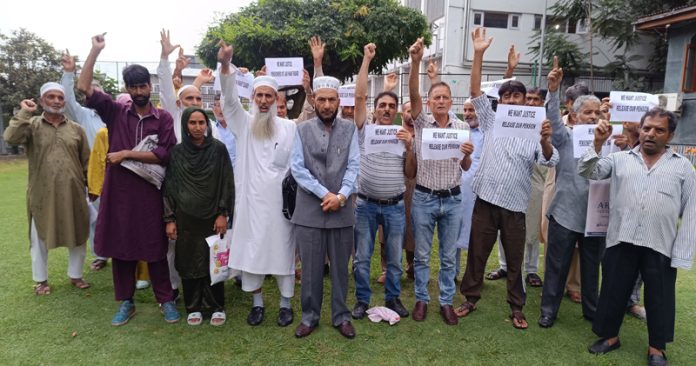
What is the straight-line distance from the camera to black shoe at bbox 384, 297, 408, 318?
4.18 m

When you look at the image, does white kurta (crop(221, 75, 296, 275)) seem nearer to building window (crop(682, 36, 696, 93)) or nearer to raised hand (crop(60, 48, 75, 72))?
raised hand (crop(60, 48, 75, 72))

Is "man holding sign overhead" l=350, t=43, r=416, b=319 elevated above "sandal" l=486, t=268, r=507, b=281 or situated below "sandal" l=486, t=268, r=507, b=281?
above

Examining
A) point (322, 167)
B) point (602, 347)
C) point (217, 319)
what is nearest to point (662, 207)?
point (602, 347)

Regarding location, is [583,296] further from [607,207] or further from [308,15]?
[308,15]

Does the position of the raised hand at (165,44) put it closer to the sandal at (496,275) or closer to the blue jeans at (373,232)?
the blue jeans at (373,232)

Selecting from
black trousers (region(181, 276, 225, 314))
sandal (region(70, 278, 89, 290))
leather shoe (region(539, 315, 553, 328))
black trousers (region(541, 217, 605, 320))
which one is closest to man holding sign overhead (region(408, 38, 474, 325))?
leather shoe (region(539, 315, 553, 328))

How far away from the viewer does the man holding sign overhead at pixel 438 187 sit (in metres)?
3.80

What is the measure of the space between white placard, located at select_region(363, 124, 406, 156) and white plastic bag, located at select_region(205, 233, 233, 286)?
1542 millimetres

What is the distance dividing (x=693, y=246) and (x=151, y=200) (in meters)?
4.27

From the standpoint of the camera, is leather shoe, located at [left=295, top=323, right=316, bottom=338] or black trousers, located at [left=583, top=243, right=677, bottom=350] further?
leather shoe, located at [left=295, top=323, right=316, bottom=338]

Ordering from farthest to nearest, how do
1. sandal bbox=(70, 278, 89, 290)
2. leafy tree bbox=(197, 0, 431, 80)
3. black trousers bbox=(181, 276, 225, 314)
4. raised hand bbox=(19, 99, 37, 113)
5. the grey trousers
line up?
leafy tree bbox=(197, 0, 431, 80)
sandal bbox=(70, 278, 89, 290)
raised hand bbox=(19, 99, 37, 113)
black trousers bbox=(181, 276, 225, 314)
the grey trousers

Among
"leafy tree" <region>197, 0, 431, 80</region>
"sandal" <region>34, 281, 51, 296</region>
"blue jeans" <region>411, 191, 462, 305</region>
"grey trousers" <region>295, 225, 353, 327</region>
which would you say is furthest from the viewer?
"leafy tree" <region>197, 0, 431, 80</region>

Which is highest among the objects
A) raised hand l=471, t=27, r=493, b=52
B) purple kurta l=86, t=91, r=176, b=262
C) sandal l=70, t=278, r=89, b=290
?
raised hand l=471, t=27, r=493, b=52

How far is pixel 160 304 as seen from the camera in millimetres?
4152
